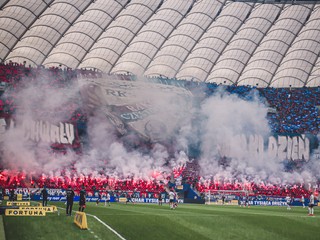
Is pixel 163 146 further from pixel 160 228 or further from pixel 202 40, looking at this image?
pixel 160 228

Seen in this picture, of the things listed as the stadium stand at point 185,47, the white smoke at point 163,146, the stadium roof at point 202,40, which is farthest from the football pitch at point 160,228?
the stadium roof at point 202,40

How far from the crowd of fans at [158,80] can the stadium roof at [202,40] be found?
1.69m

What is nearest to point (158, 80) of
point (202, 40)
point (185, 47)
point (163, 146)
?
point (185, 47)

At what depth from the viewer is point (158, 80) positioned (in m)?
69.2

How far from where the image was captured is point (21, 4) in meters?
63.0

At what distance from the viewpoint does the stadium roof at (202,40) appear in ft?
223

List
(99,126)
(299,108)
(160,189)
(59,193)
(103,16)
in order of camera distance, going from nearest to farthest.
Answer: (59,193), (160,189), (99,126), (103,16), (299,108)

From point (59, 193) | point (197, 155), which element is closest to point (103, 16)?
point (197, 155)

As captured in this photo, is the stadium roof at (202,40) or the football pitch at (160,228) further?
the stadium roof at (202,40)

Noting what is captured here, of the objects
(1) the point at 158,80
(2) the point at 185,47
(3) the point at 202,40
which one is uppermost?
(3) the point at 202,40

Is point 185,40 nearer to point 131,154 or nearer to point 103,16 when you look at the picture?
point 103,16

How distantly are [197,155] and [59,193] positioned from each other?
23080 millimetres

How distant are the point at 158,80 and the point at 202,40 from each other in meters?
8.65

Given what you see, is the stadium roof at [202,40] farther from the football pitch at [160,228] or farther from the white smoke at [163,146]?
the football pitch at [160,228]
